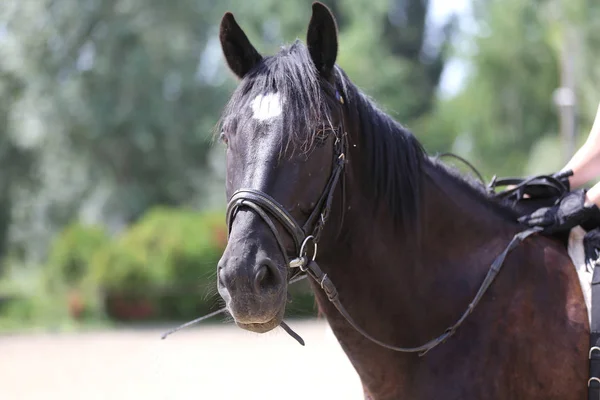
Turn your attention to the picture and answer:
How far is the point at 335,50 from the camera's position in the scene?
2.93 metres

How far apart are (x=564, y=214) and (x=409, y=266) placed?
0.78 metres

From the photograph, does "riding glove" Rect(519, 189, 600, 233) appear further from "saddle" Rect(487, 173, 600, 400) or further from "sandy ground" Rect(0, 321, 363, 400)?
"sandy ground" Rect(0, 321, 363, 400)

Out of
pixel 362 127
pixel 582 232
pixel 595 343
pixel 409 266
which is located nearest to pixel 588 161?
pixel 582 232

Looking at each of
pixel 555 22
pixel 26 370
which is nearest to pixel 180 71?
pixel 555 22

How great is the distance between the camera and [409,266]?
3.10 meters

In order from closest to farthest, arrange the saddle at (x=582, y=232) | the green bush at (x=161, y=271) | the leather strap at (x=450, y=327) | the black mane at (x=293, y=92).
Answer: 1. the black mane at (x=293, y=92)
2. the leather strap at (x=450, y=327)
3. the saddle at (x=582, y=232)
4. the green bush at (x=161, y=271)

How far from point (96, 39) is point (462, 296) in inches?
1150

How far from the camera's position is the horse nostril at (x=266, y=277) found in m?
A: 2.46

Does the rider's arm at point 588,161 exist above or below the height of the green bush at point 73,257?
above

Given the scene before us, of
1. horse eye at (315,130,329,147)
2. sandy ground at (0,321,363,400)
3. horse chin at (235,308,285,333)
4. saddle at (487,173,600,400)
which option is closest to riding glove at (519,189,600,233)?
saddle at (487,173,600,400)

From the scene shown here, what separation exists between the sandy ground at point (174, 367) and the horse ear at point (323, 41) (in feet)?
16.0

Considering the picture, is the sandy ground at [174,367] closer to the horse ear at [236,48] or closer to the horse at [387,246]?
the horse at [387,246]

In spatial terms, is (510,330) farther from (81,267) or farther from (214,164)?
(214,164)

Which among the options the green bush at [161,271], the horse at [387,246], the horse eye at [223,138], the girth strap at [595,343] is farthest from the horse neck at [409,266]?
the green bush at [161,271]
